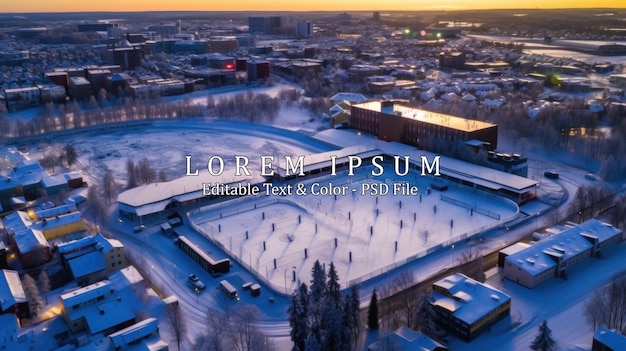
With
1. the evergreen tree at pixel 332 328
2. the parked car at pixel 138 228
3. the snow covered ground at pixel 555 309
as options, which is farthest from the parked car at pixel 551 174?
the parked car at pixel 138 228

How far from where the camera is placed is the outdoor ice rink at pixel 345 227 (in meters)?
7.06

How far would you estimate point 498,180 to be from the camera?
930 centimetres

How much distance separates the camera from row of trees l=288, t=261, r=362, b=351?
475cm

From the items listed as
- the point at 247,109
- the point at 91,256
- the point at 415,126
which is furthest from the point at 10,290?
the point at 247,109

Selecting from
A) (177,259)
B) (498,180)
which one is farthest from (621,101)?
(177,259)

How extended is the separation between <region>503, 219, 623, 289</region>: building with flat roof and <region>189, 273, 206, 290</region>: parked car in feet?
12.5

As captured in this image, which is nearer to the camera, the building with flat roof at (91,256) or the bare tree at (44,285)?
the bare tree at (44,285)

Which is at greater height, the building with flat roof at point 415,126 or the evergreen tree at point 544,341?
the building with flat roof at point 415,126

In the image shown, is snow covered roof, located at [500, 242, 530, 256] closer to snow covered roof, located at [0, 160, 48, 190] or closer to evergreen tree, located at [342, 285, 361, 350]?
evergreen tree, located at [342, 285, 361, 350]

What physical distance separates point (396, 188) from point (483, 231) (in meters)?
2.31

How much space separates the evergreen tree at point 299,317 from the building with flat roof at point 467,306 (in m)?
1.52

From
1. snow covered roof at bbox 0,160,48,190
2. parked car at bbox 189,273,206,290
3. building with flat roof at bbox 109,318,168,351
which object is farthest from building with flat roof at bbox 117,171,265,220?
building with flat roof at bbox 109,318,168,351

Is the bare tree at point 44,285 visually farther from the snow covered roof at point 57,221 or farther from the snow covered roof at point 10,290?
the snow covered roof at point 57,221

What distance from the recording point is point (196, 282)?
647 cm
